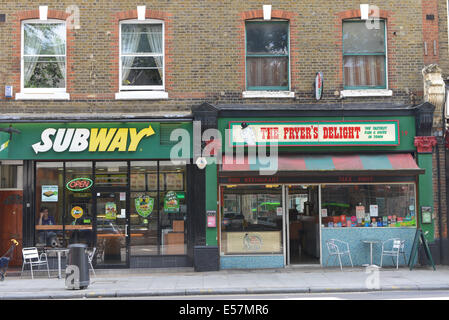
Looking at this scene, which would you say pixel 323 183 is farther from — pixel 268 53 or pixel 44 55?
pixel 44 55

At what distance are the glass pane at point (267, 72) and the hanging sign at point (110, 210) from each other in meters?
5.26

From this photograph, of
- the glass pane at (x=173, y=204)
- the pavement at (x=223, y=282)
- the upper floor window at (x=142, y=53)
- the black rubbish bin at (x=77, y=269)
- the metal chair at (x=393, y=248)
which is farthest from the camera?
the upper floor window at (x=142, y=53)

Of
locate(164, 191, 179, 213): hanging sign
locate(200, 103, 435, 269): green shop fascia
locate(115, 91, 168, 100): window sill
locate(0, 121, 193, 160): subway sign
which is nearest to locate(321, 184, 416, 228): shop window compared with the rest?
locate(200, 103, 435, 269): green shop fascia

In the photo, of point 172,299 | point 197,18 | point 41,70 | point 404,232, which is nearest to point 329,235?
point 404,232

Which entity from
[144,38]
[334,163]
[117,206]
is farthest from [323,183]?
[144,38]

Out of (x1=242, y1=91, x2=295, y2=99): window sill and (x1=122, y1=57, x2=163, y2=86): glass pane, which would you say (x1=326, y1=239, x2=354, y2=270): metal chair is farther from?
(x1=122, y1=57, x2=163, y2=86): glass pane

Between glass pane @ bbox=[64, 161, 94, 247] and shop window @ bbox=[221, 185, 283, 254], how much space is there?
383 centimetres

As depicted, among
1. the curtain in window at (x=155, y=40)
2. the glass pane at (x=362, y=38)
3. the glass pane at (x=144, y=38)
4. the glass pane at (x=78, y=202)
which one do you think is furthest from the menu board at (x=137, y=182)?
the glass pane at (x=362, y=38)

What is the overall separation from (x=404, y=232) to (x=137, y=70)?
9.00 m

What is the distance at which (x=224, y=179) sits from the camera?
14.2 m

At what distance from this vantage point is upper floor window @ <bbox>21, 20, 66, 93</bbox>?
47.5 feet

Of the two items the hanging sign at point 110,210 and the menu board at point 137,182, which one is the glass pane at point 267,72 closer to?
the menu board at point 137,182

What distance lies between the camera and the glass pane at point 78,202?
14.3m

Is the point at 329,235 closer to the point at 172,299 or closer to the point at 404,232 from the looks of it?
the point at 404,232
